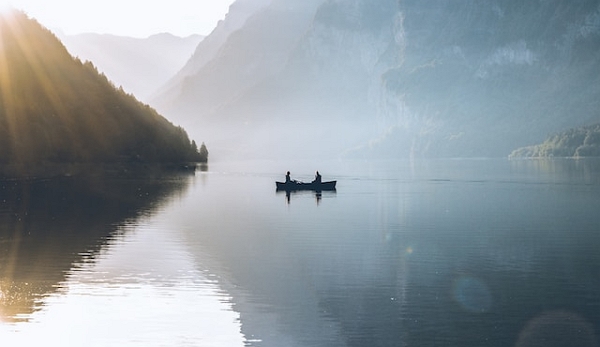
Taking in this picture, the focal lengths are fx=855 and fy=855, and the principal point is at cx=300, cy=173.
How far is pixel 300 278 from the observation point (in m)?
54.5

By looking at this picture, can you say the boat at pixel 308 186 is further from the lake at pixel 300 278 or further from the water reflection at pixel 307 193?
the lake at pixel 300 278

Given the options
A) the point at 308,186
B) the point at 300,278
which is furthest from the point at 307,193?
the point at 300,278

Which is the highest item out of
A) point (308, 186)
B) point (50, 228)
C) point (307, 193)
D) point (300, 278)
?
point (308, 186)

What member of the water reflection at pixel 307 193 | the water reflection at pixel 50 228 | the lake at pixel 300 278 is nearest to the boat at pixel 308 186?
the water reflection at pixel 307 193

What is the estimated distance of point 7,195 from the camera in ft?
433

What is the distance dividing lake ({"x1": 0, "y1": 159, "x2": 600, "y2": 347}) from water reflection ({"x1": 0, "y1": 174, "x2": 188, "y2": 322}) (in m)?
0.24

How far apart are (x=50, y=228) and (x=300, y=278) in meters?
38.0

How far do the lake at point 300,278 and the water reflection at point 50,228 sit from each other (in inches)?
9.4

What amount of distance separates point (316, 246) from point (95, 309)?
1150 inches

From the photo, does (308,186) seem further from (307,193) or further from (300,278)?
(300,278)

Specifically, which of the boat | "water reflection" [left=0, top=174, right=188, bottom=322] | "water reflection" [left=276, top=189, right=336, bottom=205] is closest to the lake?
"water reflection" [left=0, top=174, right=188, bottom=322]

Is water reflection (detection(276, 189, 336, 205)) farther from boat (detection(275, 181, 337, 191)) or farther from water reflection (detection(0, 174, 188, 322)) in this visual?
water reflection (detection(0, 174, 188, 322))

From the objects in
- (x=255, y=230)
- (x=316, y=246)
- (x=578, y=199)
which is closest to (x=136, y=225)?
(x=255, y=230)

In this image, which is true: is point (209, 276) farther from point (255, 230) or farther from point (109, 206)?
point (109, 206)
